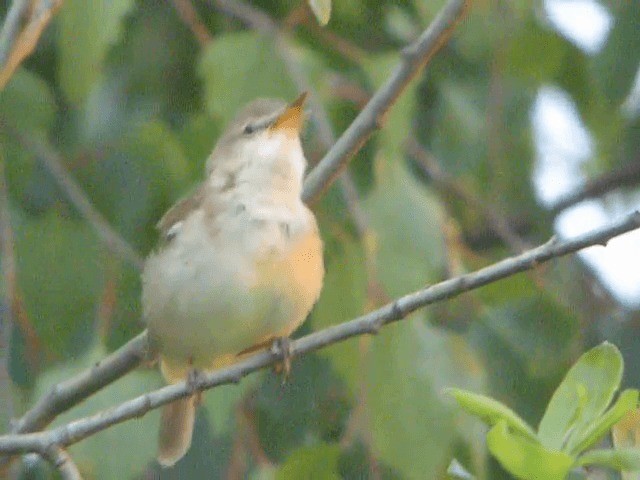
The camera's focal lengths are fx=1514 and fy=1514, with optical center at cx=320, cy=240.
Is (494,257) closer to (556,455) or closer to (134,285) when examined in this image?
(134,285)

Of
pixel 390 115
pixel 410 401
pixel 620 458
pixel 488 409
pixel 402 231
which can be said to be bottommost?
pixel 620 458

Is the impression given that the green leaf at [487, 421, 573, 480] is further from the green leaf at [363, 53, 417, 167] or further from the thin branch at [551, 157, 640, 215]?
the thin branch at [551, 157, 640, 215]

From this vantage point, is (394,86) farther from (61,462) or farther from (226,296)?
(61,462)

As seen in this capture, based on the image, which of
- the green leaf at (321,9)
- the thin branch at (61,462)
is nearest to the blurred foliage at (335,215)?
the thin branch at (61,462)

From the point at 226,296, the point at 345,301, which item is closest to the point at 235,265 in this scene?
the point at 226,296

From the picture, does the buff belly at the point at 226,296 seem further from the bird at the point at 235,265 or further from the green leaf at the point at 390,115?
the green leaf at the point at 390,115
